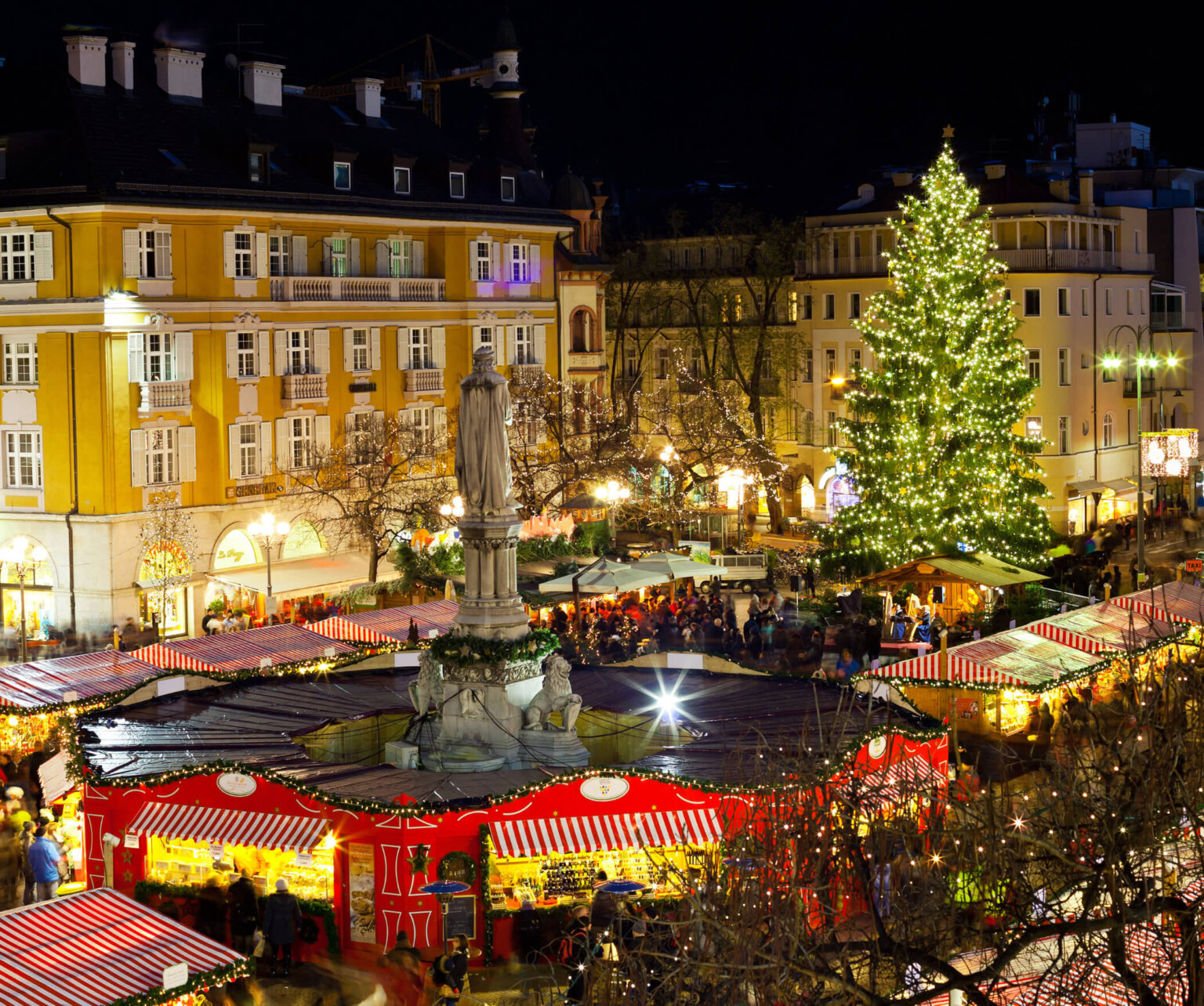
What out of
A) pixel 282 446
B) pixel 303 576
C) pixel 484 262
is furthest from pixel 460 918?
pixel 484 262

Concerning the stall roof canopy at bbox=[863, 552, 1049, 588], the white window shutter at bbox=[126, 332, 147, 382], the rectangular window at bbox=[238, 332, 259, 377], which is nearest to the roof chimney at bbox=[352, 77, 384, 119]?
the rectangular window at bbox=[238, 332, 259, 377]

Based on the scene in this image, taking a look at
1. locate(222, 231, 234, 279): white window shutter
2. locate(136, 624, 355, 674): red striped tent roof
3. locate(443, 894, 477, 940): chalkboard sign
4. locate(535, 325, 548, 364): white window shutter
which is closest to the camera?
locate(443, 894, 477, 940): chalkboard sign

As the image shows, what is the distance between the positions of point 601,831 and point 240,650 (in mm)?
12045

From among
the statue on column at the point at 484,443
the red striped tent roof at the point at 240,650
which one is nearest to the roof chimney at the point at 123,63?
the red striped tent roof at the point at 240,650

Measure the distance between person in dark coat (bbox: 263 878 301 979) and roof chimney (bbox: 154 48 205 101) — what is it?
34934mm

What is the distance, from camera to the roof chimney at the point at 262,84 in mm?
57031

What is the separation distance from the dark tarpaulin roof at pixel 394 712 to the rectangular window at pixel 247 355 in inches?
806

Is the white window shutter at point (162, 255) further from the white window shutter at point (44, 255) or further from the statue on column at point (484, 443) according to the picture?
the statue on column at point (484, 443)

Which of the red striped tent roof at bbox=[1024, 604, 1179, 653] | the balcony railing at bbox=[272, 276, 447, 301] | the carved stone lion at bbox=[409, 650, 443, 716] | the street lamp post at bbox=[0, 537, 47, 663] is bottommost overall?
the red striped tent roof at bbox=[1024, 604, 1179, 653]

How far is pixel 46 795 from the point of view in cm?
2792

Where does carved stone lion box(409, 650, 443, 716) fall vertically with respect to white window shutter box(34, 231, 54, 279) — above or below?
below

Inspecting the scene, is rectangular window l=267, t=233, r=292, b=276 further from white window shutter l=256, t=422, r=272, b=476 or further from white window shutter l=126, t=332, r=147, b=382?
white window shutter l=126, t=332, r=147, b=382

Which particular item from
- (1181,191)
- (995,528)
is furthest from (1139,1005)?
(1181,191)

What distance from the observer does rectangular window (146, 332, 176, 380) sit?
163ft
